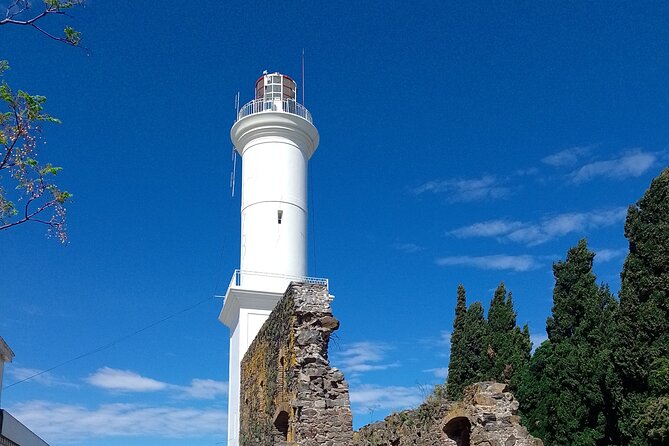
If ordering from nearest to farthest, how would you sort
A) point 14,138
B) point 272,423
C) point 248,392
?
point 14,138 < point 272,423 < point 248,392

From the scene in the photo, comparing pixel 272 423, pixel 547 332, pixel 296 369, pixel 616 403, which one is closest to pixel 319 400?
pixel 296 369

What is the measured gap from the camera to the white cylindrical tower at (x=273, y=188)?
2127 cm

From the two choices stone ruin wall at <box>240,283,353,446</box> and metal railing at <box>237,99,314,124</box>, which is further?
metal railing at <box>237,99,314,124</box>

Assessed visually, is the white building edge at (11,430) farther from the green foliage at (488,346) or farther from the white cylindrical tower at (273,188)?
the green foliage at (488,346)

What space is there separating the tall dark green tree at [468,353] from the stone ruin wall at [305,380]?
11.7m

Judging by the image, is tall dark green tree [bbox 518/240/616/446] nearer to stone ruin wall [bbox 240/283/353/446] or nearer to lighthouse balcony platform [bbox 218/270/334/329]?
lighthouse balcony platform [bbox 218/270/334/329]

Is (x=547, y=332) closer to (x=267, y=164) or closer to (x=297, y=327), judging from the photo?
(x=267, y=164)

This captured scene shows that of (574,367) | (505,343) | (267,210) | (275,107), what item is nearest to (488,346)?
(505,343)

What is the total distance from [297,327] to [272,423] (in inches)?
72.8

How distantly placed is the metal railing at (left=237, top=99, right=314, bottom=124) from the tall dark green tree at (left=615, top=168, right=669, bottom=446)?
10902 mm

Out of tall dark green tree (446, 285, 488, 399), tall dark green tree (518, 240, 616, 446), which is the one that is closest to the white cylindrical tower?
tall dark green tree (446, 285, 488, 399)

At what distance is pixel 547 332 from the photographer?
1902 centimetres

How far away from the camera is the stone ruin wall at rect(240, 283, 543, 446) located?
30.8 ft

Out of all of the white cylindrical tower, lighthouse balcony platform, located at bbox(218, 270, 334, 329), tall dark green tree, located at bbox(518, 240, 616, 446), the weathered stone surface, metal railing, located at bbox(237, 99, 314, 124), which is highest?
metal railing, located at bbox(237, 99, 314, 124)
